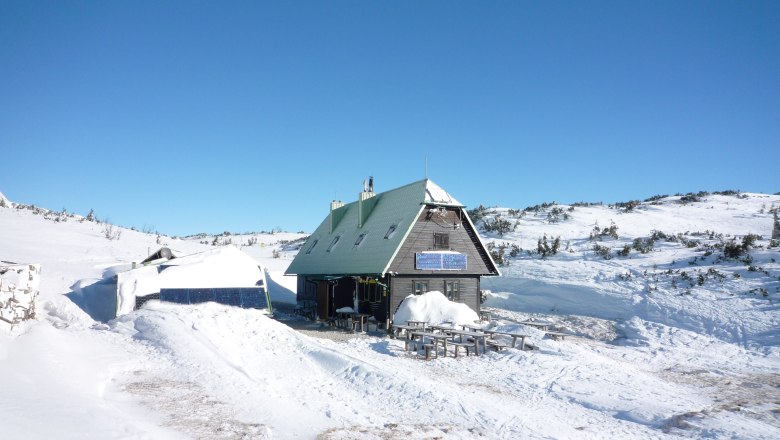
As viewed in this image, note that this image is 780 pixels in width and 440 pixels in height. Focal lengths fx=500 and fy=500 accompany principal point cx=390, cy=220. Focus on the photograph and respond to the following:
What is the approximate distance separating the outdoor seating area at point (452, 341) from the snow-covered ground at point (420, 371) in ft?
1.85

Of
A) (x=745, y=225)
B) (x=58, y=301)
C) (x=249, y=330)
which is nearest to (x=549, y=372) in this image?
(x=249, y=330)

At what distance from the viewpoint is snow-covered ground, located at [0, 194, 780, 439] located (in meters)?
9.99

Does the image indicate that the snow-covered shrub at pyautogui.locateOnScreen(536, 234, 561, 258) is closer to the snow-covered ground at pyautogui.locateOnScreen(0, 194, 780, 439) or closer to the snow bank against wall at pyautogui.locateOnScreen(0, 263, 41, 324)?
the snow-covered ground at pyautogui.locateOnScreen(0, 194, 780, 439)

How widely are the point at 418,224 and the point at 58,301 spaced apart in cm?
1605

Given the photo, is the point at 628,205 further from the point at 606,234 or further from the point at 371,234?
the point at 371,234

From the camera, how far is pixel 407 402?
1179 cm

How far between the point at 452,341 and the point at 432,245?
6.87 meters

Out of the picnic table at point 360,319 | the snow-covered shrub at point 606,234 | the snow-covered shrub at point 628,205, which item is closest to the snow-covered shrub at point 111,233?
the picnic table at point 360,319

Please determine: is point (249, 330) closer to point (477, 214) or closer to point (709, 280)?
point (709, 280)

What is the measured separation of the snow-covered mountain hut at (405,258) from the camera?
24094mm

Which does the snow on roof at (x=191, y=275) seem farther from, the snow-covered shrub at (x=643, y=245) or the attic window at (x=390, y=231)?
the snow-covered shrub at (x=643, y=245)

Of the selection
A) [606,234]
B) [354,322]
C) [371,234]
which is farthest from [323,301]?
[606,234]

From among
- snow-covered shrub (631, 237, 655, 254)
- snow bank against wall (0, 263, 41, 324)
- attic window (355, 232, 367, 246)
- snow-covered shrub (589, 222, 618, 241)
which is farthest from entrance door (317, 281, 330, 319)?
snow-covered shrub (589, 222, 618, 241)

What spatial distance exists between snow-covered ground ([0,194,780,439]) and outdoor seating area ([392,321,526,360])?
0.56 metres
